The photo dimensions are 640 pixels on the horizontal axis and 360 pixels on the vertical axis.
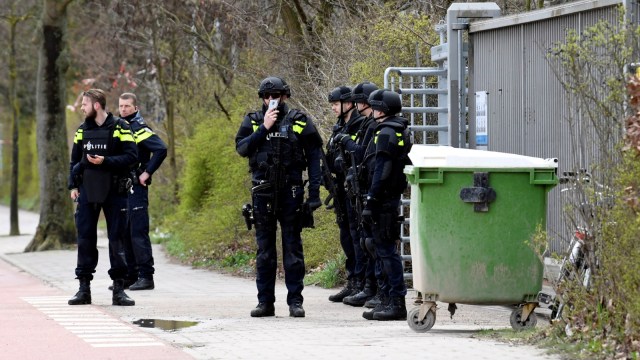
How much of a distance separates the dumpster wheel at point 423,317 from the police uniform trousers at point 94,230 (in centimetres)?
401

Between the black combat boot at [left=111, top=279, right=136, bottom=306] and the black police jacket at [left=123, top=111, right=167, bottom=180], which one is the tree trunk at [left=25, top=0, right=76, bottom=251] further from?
the black combat boot at [left=111, top=279, right=136, bottom=306]

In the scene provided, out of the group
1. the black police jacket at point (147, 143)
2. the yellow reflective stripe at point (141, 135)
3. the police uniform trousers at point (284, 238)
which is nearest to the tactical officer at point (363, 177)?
the police uniform trousers at point (284, 238)

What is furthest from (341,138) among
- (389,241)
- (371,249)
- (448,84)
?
(448,84)

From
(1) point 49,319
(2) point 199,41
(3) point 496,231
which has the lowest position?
(1) point 49,319

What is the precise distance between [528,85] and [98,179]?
415cm

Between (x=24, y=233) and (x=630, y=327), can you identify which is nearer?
(x=630, y=327)

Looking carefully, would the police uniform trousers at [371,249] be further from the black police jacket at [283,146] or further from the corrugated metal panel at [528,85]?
the corrugated metal panel at [528,85]

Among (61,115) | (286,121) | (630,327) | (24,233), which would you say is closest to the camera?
(630,327)

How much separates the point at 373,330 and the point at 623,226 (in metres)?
2.68

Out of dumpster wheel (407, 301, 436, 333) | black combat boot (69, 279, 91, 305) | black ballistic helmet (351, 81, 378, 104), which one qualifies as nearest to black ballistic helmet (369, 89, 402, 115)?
black ballistic helmet (351, 81, 378, 104)

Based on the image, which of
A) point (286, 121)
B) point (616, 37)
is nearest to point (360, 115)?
point (286, 121)

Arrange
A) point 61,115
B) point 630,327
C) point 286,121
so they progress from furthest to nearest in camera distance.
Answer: point 61,115, point 286,121, point 630,327

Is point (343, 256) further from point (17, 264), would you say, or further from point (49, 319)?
point (17, 264)

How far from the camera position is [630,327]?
7.58 m
